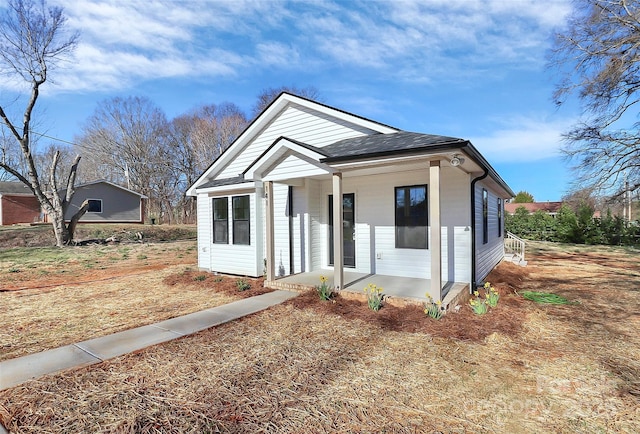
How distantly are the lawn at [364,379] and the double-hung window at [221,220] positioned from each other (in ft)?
15.2

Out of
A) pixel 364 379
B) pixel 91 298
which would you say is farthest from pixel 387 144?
pixel 91 298

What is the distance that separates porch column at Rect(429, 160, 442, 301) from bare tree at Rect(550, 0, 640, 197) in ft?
43.6

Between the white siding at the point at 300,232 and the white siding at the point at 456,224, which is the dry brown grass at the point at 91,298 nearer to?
the white siding at the point at 300,232

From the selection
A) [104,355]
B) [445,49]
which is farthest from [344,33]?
[104,355]

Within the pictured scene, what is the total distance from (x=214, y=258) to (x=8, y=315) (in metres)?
4.80

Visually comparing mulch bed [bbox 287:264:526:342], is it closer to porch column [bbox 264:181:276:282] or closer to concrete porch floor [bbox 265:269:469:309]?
concrete porch floor [bbox 265:269:469:309]

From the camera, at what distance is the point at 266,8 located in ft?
32.0

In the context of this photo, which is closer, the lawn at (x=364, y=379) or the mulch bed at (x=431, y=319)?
the lawn at (x=364, y=379)

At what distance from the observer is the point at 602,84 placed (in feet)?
46.4

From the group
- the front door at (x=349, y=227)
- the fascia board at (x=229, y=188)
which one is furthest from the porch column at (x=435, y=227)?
the fascia board at (x=229, y=188)

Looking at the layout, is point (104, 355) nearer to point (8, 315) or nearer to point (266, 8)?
point (8, 315)

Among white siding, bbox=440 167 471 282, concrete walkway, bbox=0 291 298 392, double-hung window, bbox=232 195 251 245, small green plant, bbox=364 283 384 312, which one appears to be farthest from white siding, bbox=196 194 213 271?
white siding, bbox=440 167 471 282

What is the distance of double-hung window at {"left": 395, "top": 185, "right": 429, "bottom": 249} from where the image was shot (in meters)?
7.32

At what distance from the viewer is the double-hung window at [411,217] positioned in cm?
732
